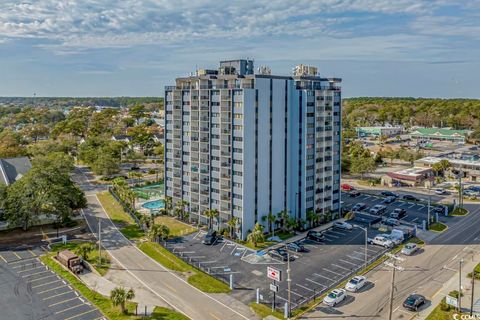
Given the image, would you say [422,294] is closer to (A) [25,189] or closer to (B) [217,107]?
(B) [217,107]

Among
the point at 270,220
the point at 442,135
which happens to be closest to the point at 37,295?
the point at 270,220

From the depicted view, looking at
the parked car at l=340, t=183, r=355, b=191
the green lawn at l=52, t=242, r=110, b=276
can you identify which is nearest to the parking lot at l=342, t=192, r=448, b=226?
the parked car at l=340, t=183, r=355, b=191

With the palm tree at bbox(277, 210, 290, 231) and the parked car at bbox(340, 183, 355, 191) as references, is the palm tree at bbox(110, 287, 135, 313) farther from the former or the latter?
the parked car at bbox(340, 183, 355, 191)

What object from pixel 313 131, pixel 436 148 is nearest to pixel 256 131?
pixel 313 131

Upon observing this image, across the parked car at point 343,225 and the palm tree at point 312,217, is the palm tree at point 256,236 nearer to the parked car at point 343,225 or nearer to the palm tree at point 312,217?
the palm tree at point 312,217

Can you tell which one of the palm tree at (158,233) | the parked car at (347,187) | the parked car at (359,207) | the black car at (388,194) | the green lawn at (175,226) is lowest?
the green lawn at (175,226)

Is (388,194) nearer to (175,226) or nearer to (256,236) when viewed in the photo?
(256,236)

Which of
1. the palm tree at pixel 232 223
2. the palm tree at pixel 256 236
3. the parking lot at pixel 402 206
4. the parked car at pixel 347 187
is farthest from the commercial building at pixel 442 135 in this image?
the palm tree at pixel 256 236
